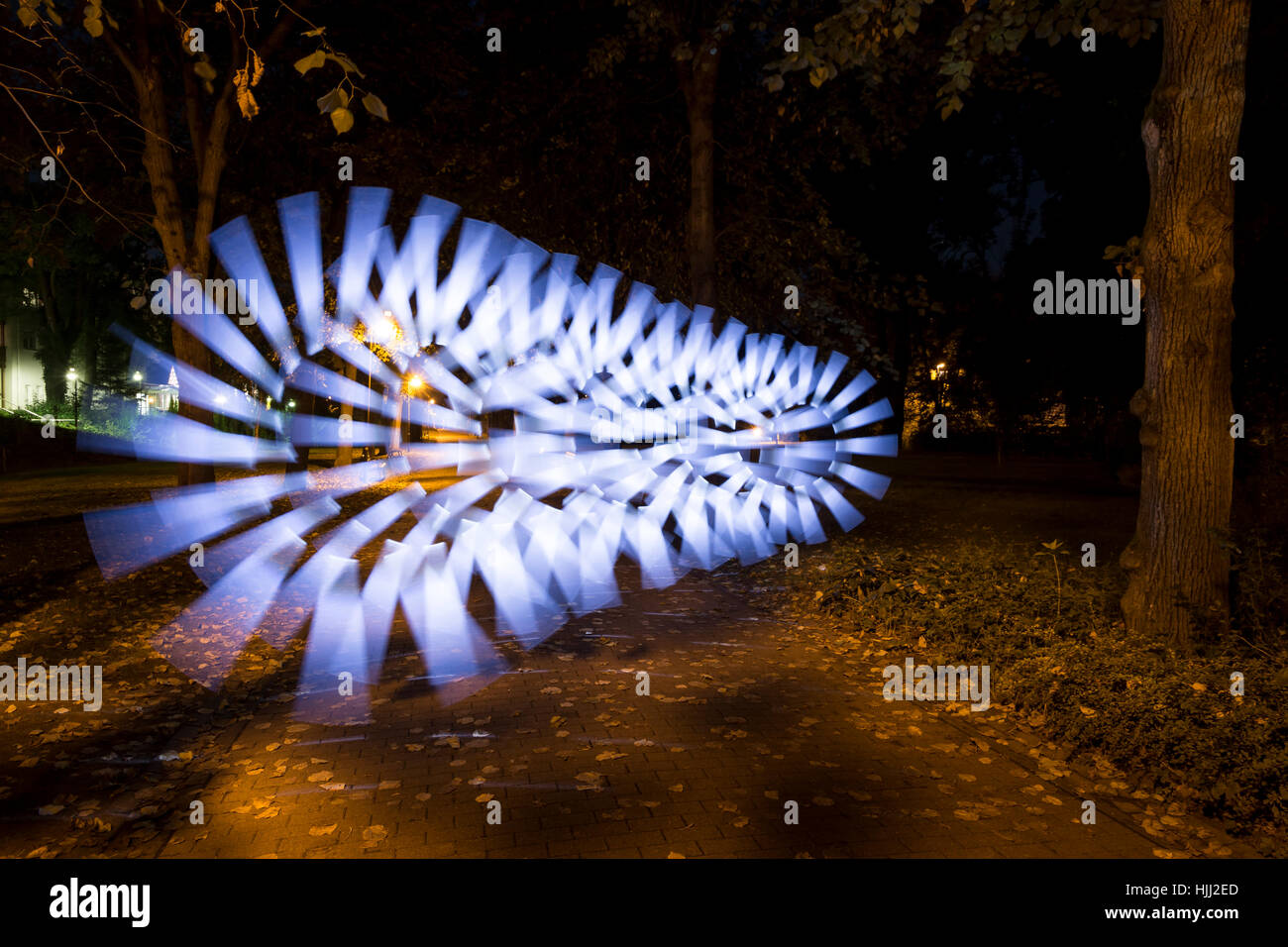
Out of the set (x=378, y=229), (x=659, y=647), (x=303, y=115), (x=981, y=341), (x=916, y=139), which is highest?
(x=916, y=139)

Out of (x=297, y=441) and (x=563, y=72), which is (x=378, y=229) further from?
(x=297, y=441)

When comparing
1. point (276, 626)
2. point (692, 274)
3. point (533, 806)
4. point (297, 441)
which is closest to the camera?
point (533, 806)

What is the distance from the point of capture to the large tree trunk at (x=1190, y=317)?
6.41 meters

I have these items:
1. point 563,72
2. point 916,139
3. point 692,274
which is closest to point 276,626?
point 692,274

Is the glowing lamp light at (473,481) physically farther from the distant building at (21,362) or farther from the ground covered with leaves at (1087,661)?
the distant building at (21,362)

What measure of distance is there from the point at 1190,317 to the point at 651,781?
5164mm

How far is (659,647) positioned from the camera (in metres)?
8.18

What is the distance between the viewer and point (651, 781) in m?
5.01

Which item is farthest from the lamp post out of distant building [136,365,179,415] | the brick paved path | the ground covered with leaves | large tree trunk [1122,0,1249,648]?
large tree trunk [1122,0,1249,648]

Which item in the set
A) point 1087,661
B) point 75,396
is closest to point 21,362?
point 75,396

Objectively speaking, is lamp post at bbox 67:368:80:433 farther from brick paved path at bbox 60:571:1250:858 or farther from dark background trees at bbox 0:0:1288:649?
brick paved path at bbox 60:571:1250:858

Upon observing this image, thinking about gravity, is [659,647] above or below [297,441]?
below

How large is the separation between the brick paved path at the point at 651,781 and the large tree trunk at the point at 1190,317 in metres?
1.97

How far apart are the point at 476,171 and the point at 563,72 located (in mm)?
3015
